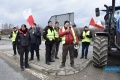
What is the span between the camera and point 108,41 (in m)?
8.84

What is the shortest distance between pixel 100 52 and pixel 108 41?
2.60 feet

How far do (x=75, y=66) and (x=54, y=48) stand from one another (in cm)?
180

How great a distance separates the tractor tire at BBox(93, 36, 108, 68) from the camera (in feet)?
27.2

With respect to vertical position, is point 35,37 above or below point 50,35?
below

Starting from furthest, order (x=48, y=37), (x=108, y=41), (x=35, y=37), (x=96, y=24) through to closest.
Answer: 1. (x=96, y=24)
2. (x=35, y=37)
3. (x=48, y=37)
4. (x=108, y=41)

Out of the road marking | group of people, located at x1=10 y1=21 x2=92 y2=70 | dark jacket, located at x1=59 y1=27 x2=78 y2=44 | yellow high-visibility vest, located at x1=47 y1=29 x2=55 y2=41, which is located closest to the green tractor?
group of people, located at x1=10 y1=21 x2=92 y2=70

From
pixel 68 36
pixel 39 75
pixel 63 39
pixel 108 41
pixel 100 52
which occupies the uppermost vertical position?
pixel 68 36

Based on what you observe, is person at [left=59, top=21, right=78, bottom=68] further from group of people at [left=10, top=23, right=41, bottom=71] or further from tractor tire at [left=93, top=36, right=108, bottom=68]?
group of people at [left=10, top=23, right=41, bottom=71]

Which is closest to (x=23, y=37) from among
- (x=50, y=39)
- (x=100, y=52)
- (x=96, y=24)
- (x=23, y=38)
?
(x=23, y=38)

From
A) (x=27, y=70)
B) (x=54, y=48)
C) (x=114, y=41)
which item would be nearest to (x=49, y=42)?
(x=54, y=48)

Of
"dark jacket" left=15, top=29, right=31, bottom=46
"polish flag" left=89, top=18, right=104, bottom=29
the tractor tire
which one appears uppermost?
"polish flag" left=89, top=18, right=104, bottom=29

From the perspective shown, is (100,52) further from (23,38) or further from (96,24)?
(96,24)

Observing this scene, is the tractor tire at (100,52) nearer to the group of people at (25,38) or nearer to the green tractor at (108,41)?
the green tractor at (108,41)

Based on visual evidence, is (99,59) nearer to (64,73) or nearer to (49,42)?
(64,73)
